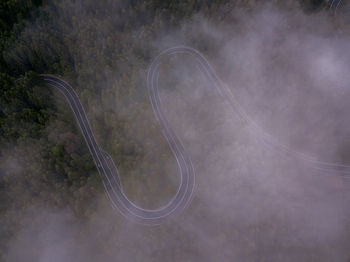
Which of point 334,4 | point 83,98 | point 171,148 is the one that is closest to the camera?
Result: point 171,148

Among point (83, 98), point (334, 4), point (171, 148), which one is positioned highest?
point (334, 4)

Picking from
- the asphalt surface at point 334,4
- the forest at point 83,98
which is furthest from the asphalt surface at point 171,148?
the asphalt surface at point 334,4

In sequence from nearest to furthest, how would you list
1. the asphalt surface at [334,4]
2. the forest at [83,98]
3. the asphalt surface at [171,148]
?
1. the forest at [83,98]
2. the asphalt surface at [171,148]
3. the asphalt surface at [334,4]

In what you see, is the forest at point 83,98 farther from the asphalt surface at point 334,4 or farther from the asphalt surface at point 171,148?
the asphalt surface at point 334,4

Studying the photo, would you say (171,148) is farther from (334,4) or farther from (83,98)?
(334,4)

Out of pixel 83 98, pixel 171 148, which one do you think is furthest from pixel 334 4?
pixel 83 98

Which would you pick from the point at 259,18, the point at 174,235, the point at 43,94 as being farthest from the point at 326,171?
the point at 43,94

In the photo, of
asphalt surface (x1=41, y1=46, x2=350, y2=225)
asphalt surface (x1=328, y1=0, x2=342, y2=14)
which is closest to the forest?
asphalt surface (x1=41, y1=46, x2=350, y2=225)
